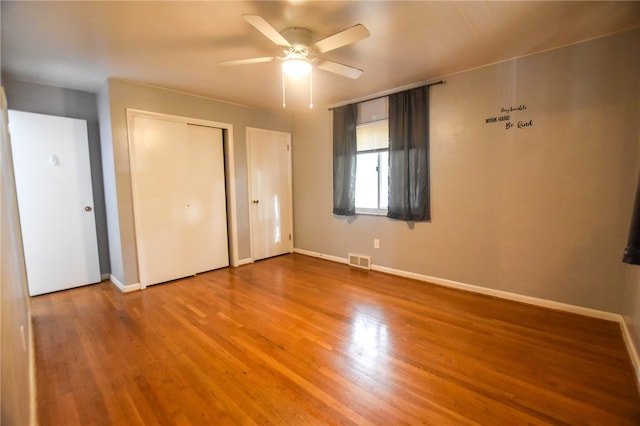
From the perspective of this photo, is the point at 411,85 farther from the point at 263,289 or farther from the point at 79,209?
the point at 79,209

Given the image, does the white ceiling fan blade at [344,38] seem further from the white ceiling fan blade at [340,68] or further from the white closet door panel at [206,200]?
the white closet door panel at [206,200]

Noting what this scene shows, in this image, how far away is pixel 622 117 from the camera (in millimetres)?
2301

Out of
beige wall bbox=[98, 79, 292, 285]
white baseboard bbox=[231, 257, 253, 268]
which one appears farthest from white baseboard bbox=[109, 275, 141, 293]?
white baseboard bbox=[231, 257, 253, 268]

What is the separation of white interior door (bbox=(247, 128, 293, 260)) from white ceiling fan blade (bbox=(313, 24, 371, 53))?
2528 millimetres

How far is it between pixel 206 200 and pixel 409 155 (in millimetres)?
2805

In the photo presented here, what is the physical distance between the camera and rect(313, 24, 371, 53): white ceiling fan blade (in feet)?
5.77

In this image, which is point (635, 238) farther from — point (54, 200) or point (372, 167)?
point (54, 200)

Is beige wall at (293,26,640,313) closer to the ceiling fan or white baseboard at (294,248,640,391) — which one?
white baseboard at (294,248,640,391)

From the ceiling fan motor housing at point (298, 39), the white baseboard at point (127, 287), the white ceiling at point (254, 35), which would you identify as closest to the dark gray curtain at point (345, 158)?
the white ceiling at point (254, 35)

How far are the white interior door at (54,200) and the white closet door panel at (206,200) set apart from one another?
118 cm

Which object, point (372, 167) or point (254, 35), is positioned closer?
point (254, 35)

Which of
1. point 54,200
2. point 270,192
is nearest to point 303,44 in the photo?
point 270,192

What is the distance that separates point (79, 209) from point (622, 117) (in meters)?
5.60

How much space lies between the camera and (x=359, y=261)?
4.11 metres
